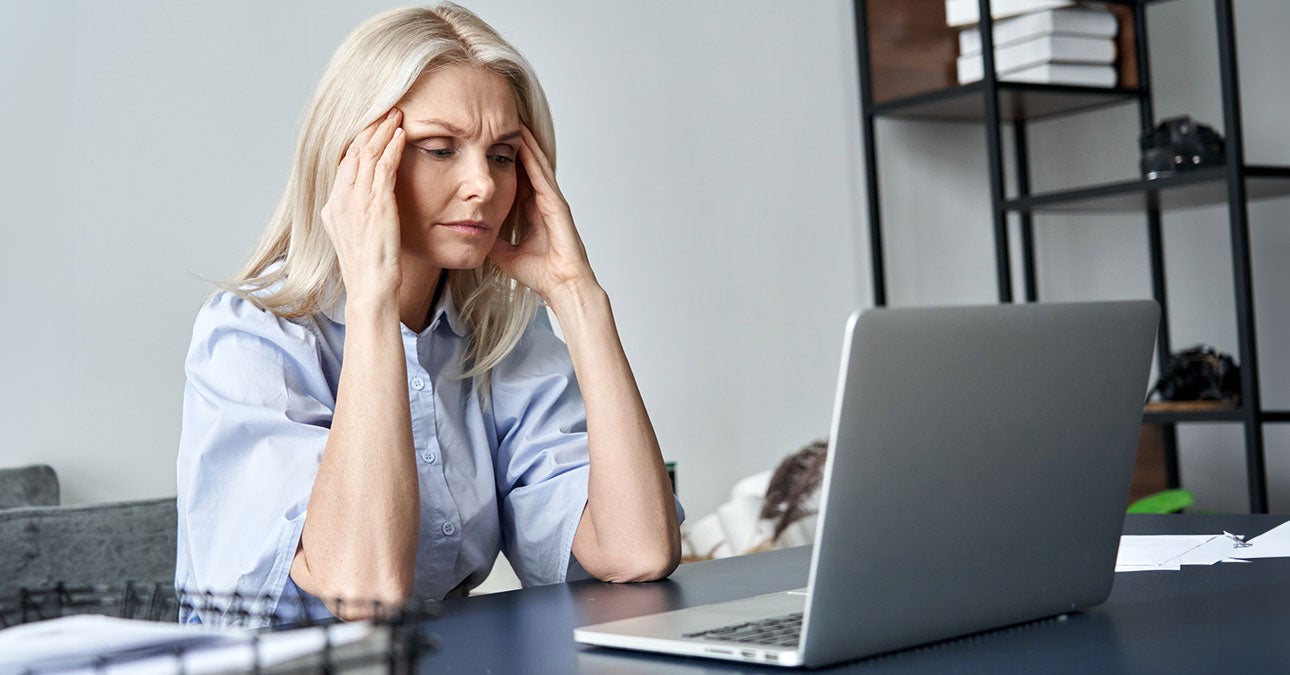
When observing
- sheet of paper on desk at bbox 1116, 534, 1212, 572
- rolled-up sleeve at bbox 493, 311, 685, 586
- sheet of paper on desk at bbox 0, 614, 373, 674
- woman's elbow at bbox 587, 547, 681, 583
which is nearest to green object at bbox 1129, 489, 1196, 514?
sheet of paper on desk at bbox 1116, 534, 1212, 572

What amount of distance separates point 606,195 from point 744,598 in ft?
6.39

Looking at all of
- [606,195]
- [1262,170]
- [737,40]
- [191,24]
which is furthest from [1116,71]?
[191,24]

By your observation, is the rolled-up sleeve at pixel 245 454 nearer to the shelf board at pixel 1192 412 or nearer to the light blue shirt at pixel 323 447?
the light blue shirt at pixel 323 447

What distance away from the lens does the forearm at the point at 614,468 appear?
1351mm

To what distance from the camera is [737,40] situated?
319 cm

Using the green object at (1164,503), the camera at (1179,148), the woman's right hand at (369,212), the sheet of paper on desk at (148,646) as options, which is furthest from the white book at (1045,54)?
the sheet of paper on desk at (148,646)

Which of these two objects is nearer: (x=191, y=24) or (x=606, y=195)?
(x=191, y=24)

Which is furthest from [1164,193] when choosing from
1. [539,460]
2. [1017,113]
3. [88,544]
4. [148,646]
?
[148,646]

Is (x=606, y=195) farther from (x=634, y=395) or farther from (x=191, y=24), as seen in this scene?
(x=634, y=395)

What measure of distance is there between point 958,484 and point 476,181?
2.46 ft

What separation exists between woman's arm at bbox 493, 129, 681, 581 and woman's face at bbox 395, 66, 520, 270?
106 millimetres

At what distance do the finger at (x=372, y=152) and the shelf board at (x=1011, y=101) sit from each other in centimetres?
199

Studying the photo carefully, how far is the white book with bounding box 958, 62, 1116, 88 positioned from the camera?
3080 millimetres

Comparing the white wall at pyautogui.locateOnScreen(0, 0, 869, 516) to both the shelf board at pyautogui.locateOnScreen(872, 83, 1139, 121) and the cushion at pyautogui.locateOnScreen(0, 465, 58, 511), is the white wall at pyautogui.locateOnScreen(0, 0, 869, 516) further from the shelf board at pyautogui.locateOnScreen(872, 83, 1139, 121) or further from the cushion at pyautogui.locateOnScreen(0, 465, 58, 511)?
the shelf board at pyautogui.locateOnScreen(872, 83, 1139, 121)
